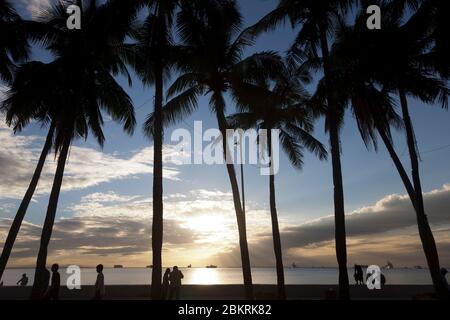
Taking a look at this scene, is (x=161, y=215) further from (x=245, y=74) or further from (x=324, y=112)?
(x=324, y=112)

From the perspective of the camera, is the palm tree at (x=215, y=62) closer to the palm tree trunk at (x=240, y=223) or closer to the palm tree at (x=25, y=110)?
the palm tree trunk at (x=240, y=223)

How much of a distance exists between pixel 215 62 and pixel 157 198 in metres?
8.07

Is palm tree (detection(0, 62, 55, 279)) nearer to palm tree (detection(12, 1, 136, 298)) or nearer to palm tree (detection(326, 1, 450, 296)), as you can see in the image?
palm tree (detection(12, 1, 136, 298))

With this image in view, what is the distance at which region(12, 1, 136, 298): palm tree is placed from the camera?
18.8m

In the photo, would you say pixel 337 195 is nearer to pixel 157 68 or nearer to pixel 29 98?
pixel 157 68

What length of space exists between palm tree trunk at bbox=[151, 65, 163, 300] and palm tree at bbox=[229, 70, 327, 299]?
5500 mm

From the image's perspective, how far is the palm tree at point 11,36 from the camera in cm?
1862

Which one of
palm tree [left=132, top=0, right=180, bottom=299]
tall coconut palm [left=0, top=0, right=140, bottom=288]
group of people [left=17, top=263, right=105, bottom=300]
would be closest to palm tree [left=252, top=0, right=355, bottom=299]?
palm tree [left=132, top=0, right=180, bottom=299]

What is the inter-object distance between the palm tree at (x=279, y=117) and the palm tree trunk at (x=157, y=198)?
550 centimetres

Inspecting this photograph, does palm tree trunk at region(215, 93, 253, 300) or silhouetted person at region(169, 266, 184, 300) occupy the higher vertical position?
palm tree trunk at region(215, 93, 253, 300)

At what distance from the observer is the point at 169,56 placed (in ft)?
58.8

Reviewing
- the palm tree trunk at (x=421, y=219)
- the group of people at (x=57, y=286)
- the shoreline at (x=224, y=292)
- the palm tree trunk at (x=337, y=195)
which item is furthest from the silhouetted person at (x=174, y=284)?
the palm tree trunk at (x=421, y=219)

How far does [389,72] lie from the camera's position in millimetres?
20203
